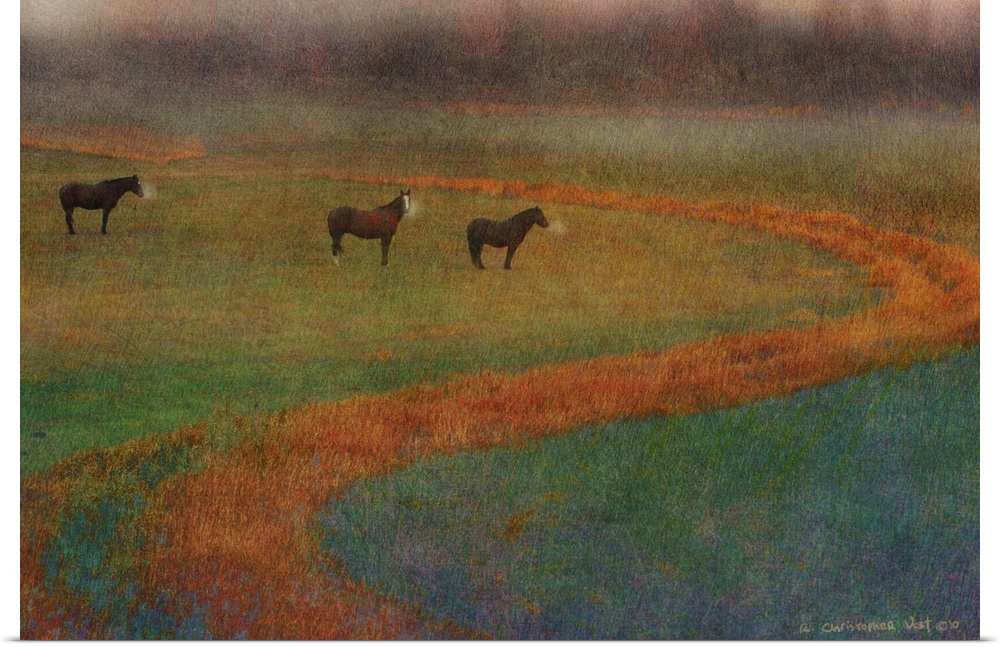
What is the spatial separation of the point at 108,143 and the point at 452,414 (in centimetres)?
155

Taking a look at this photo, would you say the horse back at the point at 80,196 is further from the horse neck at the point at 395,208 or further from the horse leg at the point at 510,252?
the horse leg at the point at 510,252

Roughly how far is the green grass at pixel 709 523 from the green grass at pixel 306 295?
36cm

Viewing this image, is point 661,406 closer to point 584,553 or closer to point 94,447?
point 584,553

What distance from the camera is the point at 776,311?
4043 millimetres

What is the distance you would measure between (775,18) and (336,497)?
2.32 m

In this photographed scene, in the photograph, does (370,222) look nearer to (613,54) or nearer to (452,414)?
(452,414)

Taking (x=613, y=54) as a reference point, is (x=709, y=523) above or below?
below

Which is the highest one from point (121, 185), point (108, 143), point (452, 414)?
point (108, 143)

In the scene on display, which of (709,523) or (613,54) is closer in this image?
(709,523)

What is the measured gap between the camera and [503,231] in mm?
4039

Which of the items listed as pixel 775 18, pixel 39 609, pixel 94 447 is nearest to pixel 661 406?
pixel 775 18

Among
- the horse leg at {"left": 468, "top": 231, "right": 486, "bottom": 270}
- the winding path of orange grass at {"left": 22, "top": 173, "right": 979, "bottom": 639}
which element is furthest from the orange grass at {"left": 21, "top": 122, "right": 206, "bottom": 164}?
the horse leg at {"left": 468, "top": 231, "right": 486, "bottom": 270}
